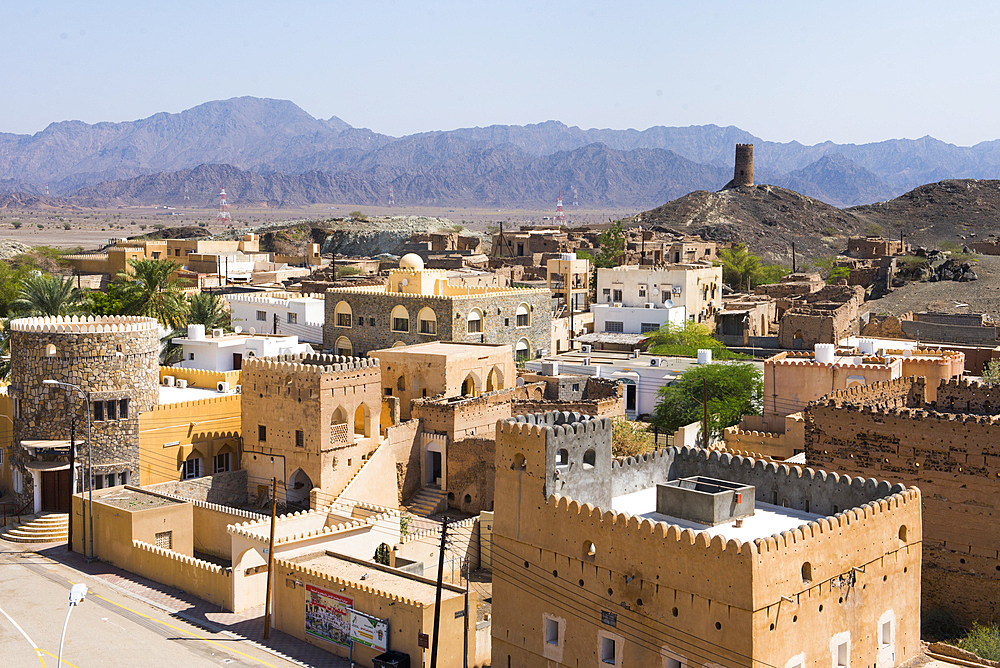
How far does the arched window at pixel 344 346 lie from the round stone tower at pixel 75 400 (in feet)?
51.9

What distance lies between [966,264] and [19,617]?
63.2 metres

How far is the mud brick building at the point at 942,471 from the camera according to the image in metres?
22.4

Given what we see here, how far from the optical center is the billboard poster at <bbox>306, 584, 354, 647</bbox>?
73.5 feet

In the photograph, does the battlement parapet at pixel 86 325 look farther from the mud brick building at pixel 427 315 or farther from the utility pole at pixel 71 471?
the mud brick building at pixel 427 315

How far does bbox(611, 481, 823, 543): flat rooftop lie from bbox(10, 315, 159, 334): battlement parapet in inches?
701

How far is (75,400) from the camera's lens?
3155cm

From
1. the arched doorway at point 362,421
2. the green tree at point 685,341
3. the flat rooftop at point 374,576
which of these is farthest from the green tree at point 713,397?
the flat rooftop at point 374,576

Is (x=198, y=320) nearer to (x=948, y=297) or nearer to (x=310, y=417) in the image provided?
(x=310, y=417)

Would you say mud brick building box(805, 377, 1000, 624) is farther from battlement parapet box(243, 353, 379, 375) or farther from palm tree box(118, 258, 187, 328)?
palm tree box(118, 258, 187, 328)

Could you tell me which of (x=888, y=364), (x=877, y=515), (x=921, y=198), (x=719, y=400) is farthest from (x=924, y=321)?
(x=921, y=198)

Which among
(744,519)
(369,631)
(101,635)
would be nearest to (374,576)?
(369,631)

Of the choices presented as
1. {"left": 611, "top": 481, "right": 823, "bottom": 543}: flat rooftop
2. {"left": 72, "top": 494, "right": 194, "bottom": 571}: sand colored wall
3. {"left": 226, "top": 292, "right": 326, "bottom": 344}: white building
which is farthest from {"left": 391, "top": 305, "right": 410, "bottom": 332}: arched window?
{"left": 611, "top": 481, "right": 823, "bottom": 543}: flat rooftop

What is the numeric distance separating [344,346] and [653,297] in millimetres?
19688

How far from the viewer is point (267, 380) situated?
1245 inches
